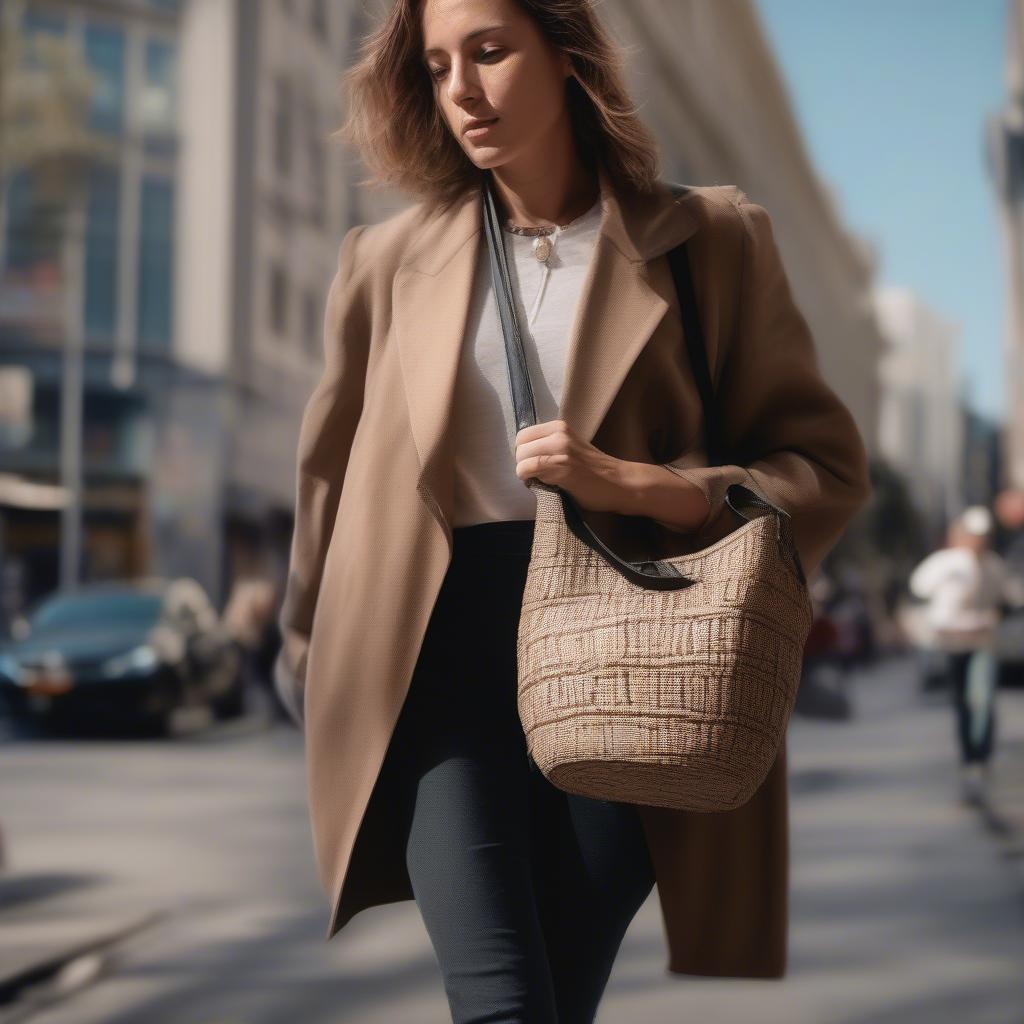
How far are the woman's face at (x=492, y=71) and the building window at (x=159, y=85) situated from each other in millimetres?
29730

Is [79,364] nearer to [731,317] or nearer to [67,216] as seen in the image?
[67,216]

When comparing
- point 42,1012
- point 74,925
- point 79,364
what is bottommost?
point 79,364

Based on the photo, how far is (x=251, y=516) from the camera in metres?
31.7

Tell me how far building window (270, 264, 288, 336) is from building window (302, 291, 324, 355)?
0.77 metres

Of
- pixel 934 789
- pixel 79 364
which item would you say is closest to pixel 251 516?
pixel 79 364

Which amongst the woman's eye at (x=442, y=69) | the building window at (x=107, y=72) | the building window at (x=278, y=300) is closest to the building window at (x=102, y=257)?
the building window at (x=107, y=72)

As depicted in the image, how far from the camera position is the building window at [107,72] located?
30781 millimetres

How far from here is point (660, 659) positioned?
1960 millimetres

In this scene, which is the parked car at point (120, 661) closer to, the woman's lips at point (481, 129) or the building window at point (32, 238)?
the woman's lips at point (481, 129)

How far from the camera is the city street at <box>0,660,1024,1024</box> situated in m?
5.16

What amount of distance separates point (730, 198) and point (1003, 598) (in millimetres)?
8643

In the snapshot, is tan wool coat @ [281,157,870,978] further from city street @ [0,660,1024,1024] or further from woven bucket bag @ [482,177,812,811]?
city street @ [0,660,1024,1024]

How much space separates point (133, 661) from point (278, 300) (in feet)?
58.8

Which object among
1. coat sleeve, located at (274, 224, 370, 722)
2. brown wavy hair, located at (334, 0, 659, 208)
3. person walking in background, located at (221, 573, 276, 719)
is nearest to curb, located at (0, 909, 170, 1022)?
coat sleeve, located at (274, 224, 370, 722)
